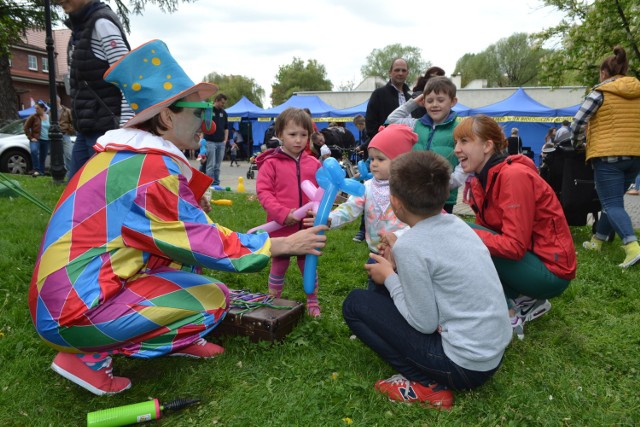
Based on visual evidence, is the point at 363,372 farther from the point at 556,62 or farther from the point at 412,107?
the point at 556,62

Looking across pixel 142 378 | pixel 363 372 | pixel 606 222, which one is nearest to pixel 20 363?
pixel 142 378

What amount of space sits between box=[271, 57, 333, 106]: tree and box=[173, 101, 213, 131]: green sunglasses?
56567 millimetres

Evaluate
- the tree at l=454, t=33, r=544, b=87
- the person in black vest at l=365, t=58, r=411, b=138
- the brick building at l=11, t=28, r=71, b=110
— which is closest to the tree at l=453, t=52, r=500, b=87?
the tree at l=454, t=33, r=544, b=87

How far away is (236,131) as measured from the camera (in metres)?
25.6

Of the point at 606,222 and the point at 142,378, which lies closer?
the point at 142,378

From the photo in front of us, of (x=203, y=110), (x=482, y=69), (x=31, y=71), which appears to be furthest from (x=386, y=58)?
(x=203, y=110)

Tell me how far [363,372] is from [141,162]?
1.59 metres

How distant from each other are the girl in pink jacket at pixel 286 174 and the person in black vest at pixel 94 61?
1073 millimetres

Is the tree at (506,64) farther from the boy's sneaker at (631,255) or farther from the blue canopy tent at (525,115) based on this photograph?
the boy's sneaker at (631,255)

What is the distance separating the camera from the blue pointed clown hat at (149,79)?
225 cm

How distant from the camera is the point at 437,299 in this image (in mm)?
2076

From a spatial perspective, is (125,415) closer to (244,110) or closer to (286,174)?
(286,174)

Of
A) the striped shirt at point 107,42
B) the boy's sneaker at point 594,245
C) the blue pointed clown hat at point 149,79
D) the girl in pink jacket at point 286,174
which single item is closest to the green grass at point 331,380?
A: the girl in pink jacket at point 286,174

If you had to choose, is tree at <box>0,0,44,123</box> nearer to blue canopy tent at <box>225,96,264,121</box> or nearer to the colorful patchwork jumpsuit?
blue canopy tent at <box>225,96,264,121</box>
